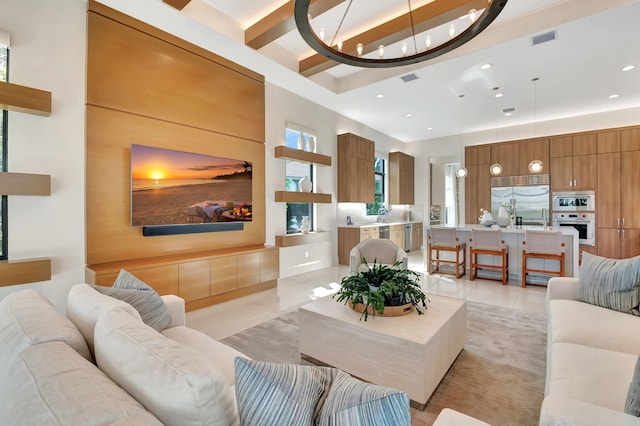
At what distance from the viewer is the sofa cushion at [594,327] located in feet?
5.78

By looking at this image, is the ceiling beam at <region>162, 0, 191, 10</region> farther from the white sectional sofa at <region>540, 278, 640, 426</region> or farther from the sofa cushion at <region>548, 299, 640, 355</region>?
the sofa cushion at <region>548, 299, 640, 355</region>

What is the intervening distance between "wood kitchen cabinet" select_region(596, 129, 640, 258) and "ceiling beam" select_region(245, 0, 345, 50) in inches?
268

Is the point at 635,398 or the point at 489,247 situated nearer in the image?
the point at 635,398

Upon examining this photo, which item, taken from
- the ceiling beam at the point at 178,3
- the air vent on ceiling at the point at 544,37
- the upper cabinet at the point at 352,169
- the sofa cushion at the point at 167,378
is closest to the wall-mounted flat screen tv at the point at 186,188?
the ceiling beam at the point at 178,3

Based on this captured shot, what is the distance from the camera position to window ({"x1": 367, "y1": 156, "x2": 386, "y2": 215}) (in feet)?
26.8

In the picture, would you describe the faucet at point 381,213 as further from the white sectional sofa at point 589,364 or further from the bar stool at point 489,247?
the white sectional sofa at point 589,364

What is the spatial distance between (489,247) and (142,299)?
16.5ft

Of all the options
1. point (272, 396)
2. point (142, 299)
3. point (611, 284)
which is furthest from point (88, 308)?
point (611, 284)

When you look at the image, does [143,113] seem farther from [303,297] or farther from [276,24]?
[303,297]

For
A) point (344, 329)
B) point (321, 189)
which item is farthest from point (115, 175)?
point (321, 189)

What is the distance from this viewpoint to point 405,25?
351 cm

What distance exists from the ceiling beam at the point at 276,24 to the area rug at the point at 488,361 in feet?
10.8

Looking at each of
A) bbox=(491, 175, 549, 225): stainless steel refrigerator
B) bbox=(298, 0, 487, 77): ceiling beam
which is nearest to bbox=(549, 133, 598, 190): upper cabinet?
bbox=(491, 175, 549, 225): stainless steel refrigerator

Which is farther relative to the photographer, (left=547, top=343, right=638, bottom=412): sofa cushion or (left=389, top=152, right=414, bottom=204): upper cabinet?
(left=389, top=152, right=414, bottom=204): upper cabinet
